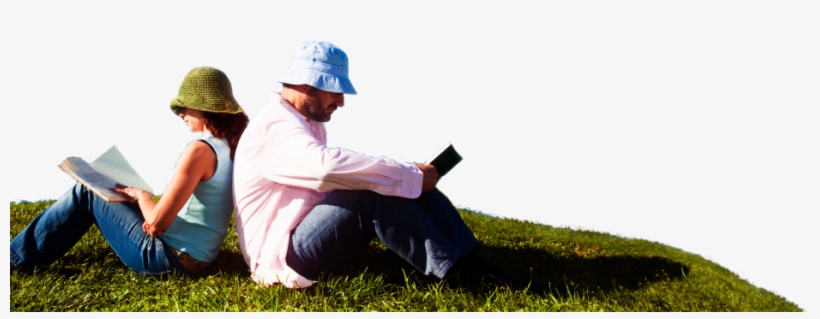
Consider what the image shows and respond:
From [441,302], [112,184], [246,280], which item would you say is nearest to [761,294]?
[441,302]

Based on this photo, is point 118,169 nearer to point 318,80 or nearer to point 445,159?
point 318,80

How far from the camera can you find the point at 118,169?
19.6ft

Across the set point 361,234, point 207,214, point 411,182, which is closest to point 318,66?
point 411,182

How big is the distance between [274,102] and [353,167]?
0.83 metres

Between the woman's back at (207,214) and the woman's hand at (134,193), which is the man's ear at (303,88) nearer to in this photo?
the woman's back at (207,214)

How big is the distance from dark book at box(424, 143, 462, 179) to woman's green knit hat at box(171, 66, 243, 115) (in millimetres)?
1444

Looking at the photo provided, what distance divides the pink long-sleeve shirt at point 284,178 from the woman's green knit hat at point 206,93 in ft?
0.98

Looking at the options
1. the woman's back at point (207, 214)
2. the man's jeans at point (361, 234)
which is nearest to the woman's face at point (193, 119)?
the woman's back at point (207, 214)

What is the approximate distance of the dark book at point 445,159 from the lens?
5.70 metres

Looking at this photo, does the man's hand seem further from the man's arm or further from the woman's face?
the woman's face

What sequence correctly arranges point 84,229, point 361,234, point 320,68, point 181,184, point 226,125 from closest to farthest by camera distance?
point 181,184, point 361,234, point 320,68, point 226,125, point 84,229

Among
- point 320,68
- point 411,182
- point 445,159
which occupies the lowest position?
point 411,182

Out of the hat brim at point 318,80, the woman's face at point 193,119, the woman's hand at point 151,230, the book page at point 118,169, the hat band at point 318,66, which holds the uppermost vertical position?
the hat band at point 318,66

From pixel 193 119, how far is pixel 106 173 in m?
0.80
